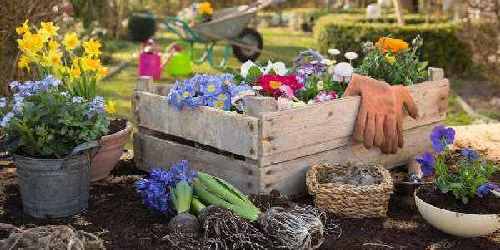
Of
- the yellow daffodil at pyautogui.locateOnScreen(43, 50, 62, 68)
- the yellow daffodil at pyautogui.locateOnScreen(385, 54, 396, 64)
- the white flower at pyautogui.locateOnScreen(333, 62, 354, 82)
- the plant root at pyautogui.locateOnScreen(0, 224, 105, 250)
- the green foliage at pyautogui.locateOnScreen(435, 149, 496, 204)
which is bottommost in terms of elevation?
the plant root at pyautogui.locateOnScreen(0, 224, 105, 250)

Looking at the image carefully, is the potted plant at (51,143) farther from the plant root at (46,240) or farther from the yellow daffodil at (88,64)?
the plant root at (46,240)

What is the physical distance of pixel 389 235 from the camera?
354cm

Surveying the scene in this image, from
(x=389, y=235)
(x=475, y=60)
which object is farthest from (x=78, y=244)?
(x=475, y=60)

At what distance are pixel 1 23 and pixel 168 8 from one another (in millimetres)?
12776

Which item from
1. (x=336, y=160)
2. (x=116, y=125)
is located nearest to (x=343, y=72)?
(x=336, y=160)

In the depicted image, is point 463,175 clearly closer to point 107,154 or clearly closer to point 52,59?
point 107,154

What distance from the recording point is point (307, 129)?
401cm

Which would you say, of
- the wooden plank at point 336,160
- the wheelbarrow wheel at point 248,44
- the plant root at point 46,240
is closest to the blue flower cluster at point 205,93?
the wooden plank at point 336,160

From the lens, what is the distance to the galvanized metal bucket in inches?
144

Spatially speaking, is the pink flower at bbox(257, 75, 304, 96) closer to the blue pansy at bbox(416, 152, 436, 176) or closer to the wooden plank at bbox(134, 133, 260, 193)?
the wooden plank at bbox(134, 133, 260, 193)

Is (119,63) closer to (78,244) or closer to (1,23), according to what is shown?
(1,23)

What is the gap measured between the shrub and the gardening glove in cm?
988

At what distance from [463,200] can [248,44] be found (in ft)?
25.0

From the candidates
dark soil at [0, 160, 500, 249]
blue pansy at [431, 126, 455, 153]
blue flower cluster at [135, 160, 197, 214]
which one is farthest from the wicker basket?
blue flower cluster at [135, 160, 197, 214]
